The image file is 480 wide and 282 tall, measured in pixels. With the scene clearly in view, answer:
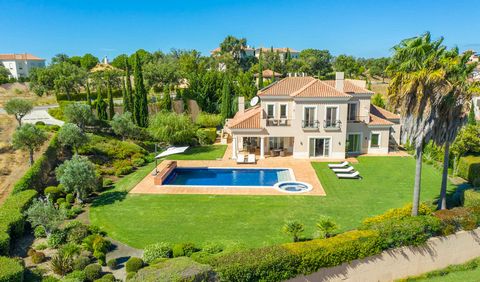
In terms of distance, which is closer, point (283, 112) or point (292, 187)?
point (292, 187)

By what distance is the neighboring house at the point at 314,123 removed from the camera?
32562mm

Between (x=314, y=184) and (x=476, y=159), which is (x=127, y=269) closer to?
(x=314, y=184)

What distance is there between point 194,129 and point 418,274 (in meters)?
29.1

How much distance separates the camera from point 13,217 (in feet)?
57.3

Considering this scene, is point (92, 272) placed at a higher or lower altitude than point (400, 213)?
lower

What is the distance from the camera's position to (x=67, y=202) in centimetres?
2216

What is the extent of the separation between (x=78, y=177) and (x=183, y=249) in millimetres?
10398

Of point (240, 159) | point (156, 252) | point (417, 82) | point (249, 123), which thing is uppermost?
point (417, 82)

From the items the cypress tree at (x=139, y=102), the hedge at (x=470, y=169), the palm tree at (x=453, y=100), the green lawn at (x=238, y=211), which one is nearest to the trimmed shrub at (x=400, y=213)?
the green lawn at (x=238, y=211)

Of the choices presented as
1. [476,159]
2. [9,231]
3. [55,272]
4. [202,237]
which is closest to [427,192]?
[476,159]

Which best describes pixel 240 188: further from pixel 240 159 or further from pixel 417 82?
pixel 417 82

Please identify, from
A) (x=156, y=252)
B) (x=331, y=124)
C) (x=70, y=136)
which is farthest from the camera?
(x=331, y=124)

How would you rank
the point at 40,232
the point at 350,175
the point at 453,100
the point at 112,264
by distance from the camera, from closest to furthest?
the point at 112,264, the point at 453,100, the point at 40,232, the point at 350,175

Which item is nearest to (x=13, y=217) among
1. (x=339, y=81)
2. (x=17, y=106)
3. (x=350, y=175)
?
(x=17, y=106)
